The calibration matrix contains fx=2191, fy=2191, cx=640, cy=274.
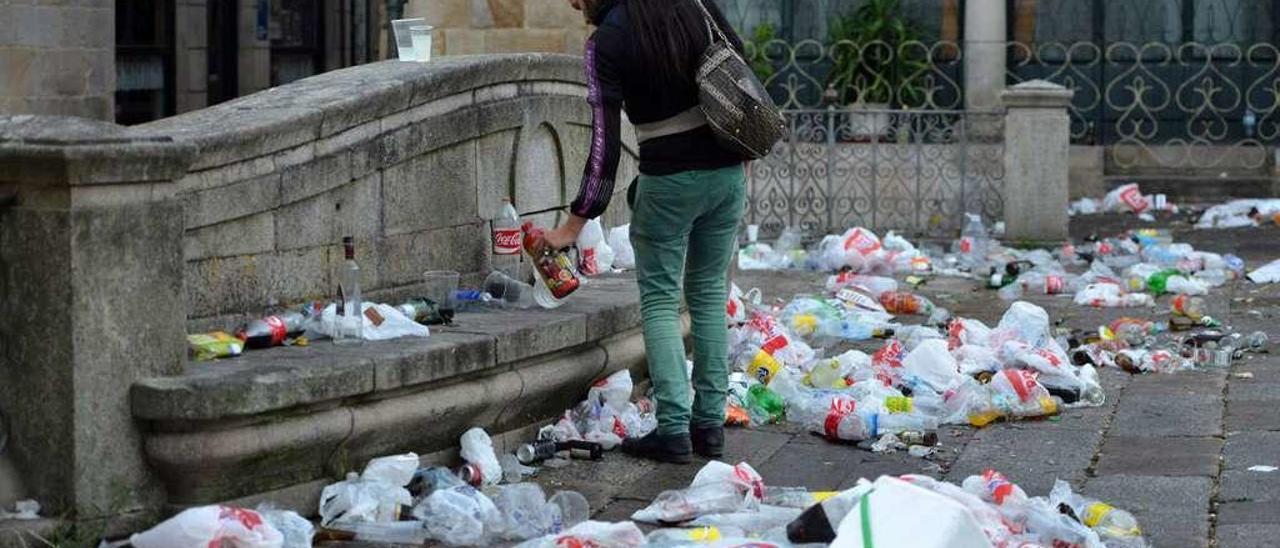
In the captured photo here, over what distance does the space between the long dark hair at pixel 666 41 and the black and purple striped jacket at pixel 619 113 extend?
0.05ft

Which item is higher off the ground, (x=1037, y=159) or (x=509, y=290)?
(x=1037, y=159)

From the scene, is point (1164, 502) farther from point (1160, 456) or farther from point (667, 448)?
point (667, 448)

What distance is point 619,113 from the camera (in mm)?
6871

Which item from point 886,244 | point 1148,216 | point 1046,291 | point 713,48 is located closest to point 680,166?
point 713,48

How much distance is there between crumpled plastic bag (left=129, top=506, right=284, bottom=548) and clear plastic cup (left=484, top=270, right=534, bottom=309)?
2134 mm

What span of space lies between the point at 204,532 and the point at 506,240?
248 centimetres

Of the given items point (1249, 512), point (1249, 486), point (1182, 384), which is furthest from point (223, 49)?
point (1249, 512)

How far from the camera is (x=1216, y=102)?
60.3 feet

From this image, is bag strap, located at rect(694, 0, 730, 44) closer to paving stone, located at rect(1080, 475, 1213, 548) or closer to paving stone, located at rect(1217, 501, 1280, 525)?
paving stone, located at rect(1080, 475, 1213, 548)

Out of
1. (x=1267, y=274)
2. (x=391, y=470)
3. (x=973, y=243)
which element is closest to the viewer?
(x=391, y=470)

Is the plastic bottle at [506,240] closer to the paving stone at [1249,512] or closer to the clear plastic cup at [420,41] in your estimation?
the clear plastic cup at [420,41]

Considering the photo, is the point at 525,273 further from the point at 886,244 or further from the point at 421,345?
the point at 886,244

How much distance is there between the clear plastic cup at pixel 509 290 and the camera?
7.61 m

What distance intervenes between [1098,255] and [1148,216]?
333cm
